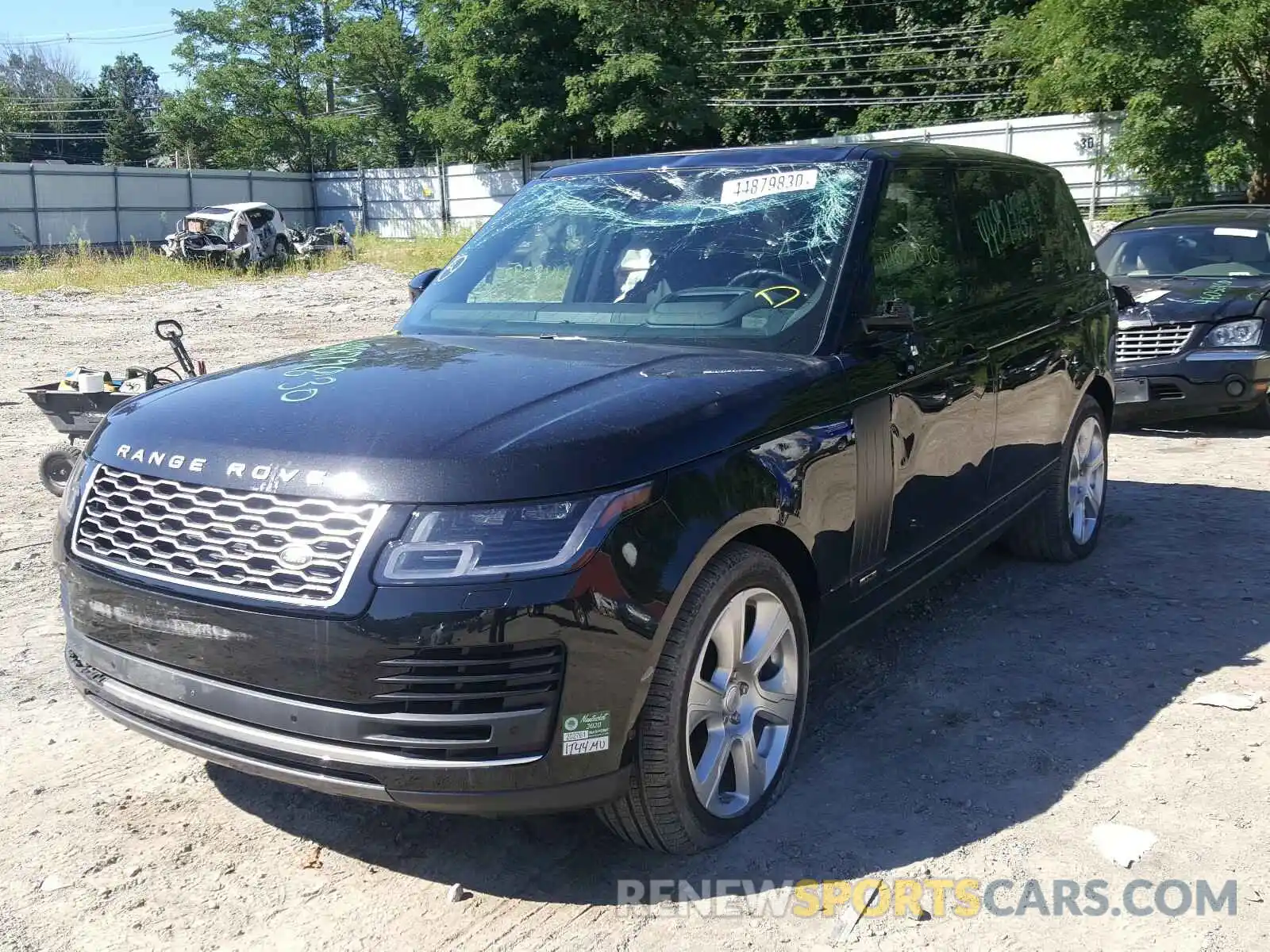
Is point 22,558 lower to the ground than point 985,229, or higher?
lower

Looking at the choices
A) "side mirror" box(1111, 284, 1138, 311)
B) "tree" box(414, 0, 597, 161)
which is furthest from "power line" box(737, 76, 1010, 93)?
"side mirror" box(1111, 284, 1138, 311)

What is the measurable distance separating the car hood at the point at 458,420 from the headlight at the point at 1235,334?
20.5 feet

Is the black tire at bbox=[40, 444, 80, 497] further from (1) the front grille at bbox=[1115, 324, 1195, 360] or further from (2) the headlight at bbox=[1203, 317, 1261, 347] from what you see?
(2) the headlight at bbox=[1203, 317, 1261, 347]

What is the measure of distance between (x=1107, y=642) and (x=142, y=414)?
3.72 metres

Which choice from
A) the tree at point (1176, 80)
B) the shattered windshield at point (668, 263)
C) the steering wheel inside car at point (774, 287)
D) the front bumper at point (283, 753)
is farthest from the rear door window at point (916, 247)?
the tree at point (1176, 80)

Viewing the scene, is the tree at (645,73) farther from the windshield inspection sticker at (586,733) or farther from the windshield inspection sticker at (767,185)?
the windshield inspection sticker at (586,733)

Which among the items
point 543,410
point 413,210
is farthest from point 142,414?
point 413,210

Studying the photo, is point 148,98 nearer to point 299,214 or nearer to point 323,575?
point 299,214

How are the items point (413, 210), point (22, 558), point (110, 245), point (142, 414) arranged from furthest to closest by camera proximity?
point (413, 210)
point (110, 245)
point (22, 558)
point (142, 414)

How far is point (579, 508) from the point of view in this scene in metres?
2.63

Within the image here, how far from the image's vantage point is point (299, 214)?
43969 millimetres

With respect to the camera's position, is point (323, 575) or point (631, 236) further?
point (631, 236)

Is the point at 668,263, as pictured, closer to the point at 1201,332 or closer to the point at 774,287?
the point at 774,287

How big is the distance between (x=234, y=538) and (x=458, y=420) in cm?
59
